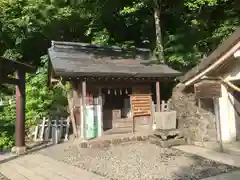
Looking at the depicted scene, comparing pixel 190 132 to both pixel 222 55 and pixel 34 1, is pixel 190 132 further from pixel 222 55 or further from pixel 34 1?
pixel 34 1

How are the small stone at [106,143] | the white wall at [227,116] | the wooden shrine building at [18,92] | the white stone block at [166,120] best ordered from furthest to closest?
the small stone at [106,143] → the white stone block at [166,120] → the wooden shrine building at [18,92] → the white wall at [227,116]

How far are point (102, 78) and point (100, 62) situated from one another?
71.8 inches

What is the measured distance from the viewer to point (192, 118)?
1081 cm

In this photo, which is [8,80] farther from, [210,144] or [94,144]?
[210,144]

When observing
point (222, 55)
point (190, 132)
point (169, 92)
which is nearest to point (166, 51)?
point (169, 92)

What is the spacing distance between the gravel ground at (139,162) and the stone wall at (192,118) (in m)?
1.30

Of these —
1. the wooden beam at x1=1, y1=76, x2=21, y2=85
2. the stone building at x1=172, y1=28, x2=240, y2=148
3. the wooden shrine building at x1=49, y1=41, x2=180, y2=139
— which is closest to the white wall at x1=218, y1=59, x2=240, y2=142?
the stone building at x1=172, y1=28, x2=240, y2=148

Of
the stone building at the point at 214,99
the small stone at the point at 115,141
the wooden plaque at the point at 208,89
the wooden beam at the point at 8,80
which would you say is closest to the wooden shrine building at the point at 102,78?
the small stone at the point at 115,141

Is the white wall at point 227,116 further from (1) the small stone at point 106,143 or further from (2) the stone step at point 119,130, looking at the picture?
(2) the stone step at point 119,130

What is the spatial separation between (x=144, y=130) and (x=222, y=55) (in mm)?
6501

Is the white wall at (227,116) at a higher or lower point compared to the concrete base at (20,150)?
higher

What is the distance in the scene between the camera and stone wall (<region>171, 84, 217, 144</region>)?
34.0 feet

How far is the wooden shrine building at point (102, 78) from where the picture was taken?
11.6 m

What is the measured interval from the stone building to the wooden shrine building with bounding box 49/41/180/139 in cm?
232
